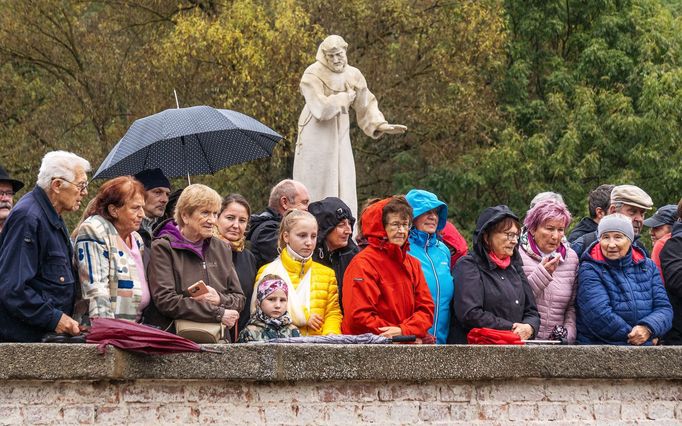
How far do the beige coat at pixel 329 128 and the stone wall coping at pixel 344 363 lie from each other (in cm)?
548

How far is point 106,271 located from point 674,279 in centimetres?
424

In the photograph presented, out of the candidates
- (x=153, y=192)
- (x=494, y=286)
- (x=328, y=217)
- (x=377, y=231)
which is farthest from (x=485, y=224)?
(x=153, y=192)

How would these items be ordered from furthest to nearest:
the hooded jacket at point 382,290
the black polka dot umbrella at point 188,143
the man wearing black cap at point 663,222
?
the man wearing black cap at point 663,222
the black polka dot umbrella at point 188,143
the hooded jacket at point 382,290

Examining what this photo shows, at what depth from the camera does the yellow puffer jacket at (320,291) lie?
8.76m

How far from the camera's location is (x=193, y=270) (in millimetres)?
8328

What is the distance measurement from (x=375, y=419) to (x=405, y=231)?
1.51 metres

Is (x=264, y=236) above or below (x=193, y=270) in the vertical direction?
above

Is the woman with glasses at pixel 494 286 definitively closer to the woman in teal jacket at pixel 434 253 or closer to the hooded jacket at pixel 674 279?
the woman in teal jacket at pixel 434 253

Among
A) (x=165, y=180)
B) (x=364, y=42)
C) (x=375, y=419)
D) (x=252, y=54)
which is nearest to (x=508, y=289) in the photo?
(x=375, y=419)

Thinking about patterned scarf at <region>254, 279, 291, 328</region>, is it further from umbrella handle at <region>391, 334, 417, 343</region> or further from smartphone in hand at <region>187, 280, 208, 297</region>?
umbrella handle at <region>391, 334, 417, 343</region>

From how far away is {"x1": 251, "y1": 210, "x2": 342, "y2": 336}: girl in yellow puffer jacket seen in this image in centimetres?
873

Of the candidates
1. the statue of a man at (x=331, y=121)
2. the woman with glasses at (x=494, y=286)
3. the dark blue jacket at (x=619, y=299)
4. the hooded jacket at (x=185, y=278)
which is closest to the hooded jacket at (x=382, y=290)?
the woman with glasses at (x=494, y=286)

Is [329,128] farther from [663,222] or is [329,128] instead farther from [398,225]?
[398,225]

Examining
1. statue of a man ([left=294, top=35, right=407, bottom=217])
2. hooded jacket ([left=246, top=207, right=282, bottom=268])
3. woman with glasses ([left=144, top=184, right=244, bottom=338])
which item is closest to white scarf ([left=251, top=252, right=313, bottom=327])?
woman with glasses ([left=144, top=184, right=244, bottom=338])
